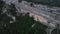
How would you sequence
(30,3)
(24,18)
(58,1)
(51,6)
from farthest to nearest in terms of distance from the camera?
1. (30,3)
2. (51,6)
3. (58,1)
4. (24,18)

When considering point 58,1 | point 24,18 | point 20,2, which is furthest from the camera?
point 20,2

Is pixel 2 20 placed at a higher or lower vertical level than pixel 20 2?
higher

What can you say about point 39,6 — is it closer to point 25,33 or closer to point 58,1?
point 58,1

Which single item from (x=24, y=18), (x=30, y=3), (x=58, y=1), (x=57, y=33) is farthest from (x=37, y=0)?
(x=57, y=33)

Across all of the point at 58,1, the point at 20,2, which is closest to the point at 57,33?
the point at 58,1

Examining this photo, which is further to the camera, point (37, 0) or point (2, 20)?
point (37, 0)

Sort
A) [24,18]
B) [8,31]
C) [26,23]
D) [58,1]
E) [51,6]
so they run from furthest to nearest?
[51,6]
[58,1]
[24,18]
[26,23]
[8,31]

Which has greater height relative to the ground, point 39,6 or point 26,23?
point 26,23

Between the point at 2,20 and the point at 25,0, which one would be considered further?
the point at 25,0

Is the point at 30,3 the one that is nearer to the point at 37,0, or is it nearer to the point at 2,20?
the point at 37,0
